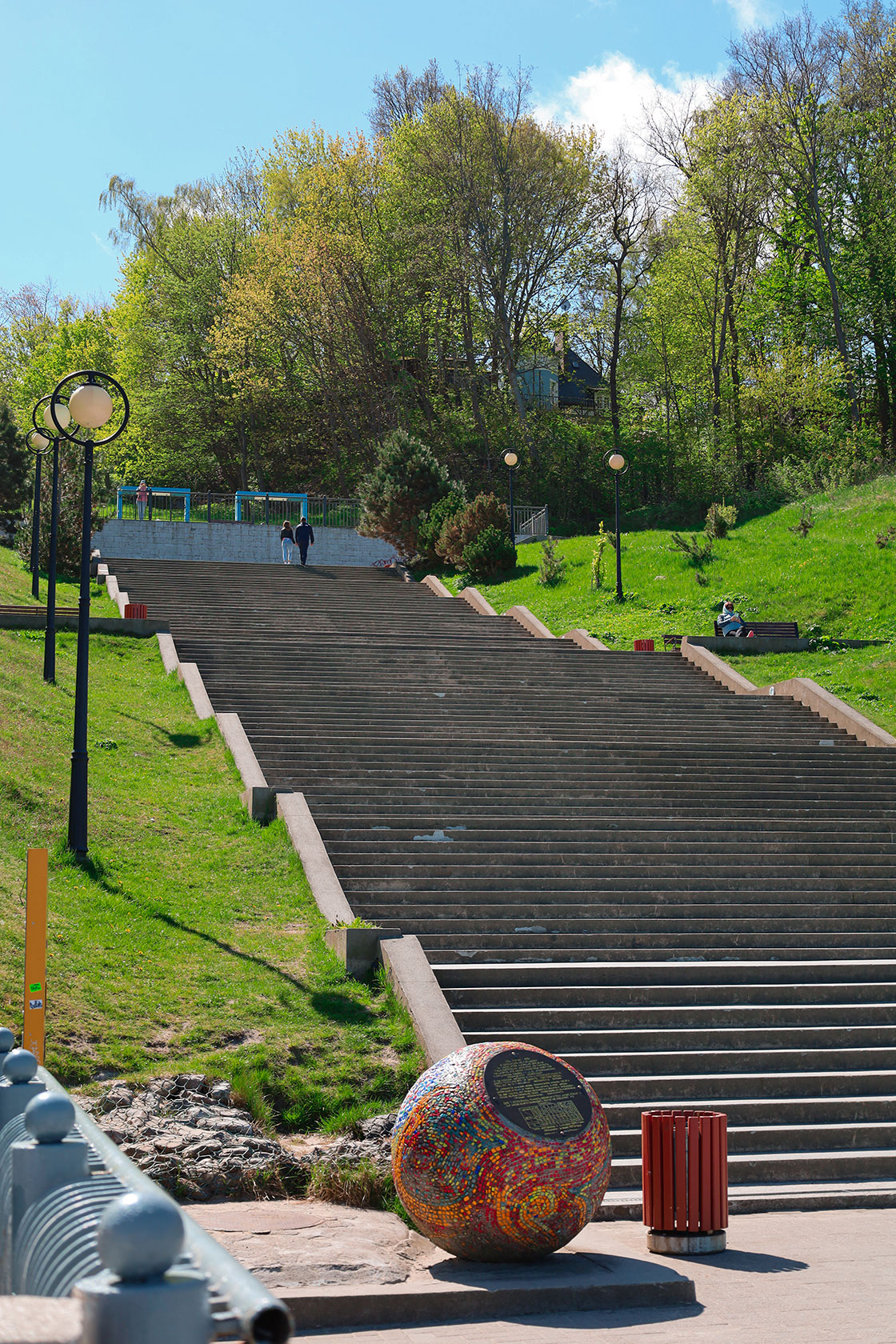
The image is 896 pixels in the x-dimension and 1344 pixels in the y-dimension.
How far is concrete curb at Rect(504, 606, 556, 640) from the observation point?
2745 centimetres

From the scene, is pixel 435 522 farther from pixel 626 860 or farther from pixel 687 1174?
pixel 687 1174

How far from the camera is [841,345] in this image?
42.3m

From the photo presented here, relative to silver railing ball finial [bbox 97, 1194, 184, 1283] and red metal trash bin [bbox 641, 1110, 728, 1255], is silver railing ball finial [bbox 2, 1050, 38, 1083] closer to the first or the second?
silver railing ball finial [bbox 97, 1194, 184, 1283]

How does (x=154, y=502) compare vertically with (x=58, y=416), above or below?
above

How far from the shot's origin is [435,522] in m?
37.2

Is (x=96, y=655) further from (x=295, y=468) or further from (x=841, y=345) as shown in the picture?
(x=295, y=468)

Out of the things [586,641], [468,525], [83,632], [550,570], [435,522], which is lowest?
[586,641]

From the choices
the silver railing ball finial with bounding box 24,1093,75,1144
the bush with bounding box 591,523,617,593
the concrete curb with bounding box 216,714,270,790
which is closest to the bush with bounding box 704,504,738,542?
the bush with bounding box 591,523,617,593

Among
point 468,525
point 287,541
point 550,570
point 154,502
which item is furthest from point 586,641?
point 154,502

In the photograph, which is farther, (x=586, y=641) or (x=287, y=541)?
(x=287, y=541)

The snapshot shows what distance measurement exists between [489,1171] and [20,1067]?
3.01 meters

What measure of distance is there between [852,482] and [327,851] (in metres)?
26.5

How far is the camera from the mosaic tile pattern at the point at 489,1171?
6.33 m

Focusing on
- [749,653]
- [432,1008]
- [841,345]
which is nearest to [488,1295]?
[432,1008]
